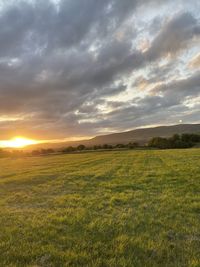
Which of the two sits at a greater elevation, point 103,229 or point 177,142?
point 177,142

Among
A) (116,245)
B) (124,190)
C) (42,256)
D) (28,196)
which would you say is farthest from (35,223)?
(124,190)

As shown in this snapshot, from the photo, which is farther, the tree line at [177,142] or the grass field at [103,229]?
the tree line at [177,142]

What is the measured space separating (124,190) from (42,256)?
26.6 ft

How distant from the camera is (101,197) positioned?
1134 cm

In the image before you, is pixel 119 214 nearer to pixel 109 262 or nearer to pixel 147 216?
pixel 147 216

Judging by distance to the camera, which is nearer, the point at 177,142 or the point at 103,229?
the point at 103,229

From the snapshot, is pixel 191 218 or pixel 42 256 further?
pixel 191 218

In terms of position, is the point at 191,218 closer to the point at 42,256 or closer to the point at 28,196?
the point at 42,256

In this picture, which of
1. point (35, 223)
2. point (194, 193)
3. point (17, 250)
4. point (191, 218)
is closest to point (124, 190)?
point (194, 193)

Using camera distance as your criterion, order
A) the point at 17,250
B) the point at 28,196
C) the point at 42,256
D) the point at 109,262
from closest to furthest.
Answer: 1. the point at 109,262
2. the point at 42,256
3. the point at 17,250
4. the point at 28,196

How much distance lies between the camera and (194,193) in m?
11.4

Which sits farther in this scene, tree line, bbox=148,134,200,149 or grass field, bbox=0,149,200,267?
tree line, bbox=148,134,200,149

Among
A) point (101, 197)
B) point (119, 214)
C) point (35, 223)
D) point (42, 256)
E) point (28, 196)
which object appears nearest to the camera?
point (42, 256)

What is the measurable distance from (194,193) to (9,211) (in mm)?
8367
